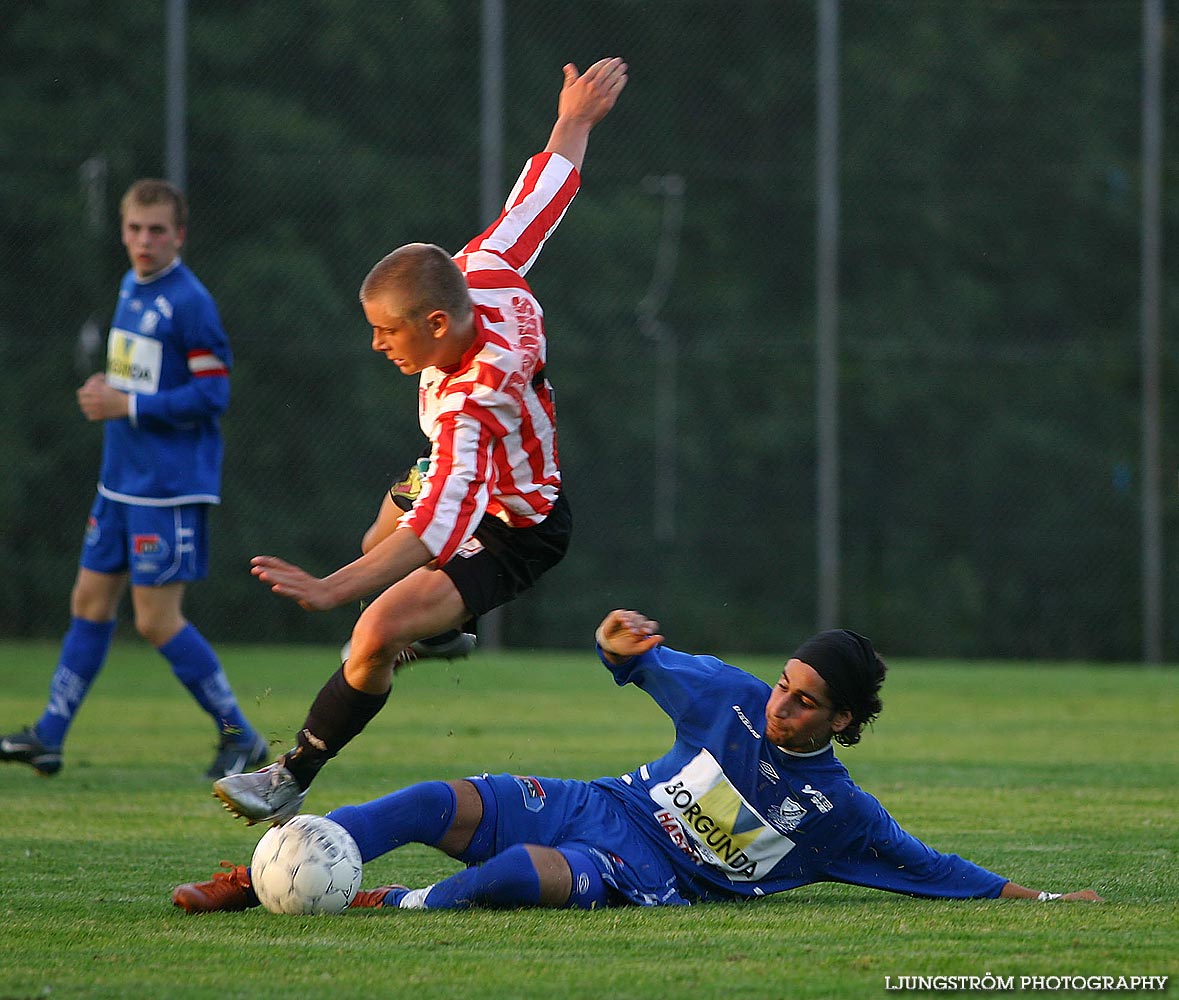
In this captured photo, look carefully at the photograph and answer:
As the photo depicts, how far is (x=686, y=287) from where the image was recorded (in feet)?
51.7

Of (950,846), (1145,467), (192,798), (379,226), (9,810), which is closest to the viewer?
(950,846)

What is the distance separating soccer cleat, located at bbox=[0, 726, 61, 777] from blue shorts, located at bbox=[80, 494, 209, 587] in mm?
678

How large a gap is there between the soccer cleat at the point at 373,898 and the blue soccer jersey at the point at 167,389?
2922 millimetres

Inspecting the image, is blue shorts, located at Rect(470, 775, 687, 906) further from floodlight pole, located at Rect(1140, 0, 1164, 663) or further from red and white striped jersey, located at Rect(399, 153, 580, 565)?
floodlight pole, located at Rect(1140, 0, 1164, 663)

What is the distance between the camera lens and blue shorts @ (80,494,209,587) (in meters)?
6.66

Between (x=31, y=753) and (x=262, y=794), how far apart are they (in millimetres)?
2797

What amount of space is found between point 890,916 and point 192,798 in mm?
2954

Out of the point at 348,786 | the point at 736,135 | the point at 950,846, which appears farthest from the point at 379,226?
the point at 950,846

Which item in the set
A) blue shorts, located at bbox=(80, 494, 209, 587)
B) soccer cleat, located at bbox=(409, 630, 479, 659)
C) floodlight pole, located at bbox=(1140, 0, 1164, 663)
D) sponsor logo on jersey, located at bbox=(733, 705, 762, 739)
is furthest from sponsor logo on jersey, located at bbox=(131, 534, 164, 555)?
floodlight pole, located at bbox=(1140, 0, 1164, 663)

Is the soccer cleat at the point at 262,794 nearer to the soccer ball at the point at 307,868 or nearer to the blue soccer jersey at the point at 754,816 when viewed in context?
the soccer ball at the point at 307,868

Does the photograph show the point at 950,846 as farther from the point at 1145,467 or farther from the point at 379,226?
the point at 379,226

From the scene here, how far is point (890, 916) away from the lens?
13.0ft

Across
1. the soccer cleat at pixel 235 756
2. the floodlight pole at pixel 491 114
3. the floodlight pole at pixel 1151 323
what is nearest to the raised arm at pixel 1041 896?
the soccer cleat at pixel 235 756

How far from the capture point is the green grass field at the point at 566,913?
329 centimetres
